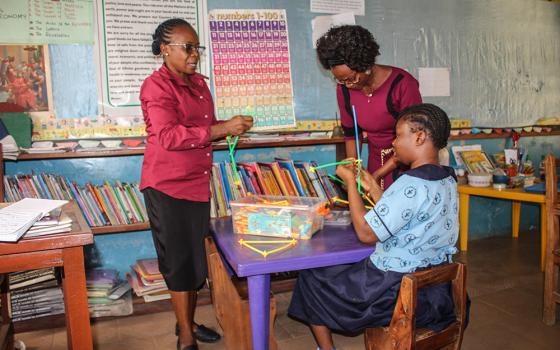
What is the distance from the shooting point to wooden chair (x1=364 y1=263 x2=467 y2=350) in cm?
132

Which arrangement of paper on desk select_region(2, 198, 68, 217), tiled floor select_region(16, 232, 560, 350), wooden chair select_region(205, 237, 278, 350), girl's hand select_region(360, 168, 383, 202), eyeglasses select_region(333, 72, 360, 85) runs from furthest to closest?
tiled floor select_region(16, 232, 560, 350)
eyeglasses select_region(333, 72, 360, 85)
wooden chair select_region(205, 237, 278, 350)
girl's hand select_region(360, 168, 383, 202)
paper on desk select_region(2, 198, 68, 217)

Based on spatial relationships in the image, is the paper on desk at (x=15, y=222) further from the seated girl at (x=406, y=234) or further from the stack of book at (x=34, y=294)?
the stack of book at (x=34, y=294)

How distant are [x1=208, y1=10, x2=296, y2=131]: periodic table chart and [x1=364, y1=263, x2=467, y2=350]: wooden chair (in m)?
2.14

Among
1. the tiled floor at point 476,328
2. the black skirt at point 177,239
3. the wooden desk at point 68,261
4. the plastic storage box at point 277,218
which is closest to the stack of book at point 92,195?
the tiled floor at point 476,328

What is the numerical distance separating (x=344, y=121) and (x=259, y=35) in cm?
123

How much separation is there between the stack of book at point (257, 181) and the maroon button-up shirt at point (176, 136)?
77 centimetres

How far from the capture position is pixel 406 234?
1.53 m

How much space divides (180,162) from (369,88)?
0.99 m

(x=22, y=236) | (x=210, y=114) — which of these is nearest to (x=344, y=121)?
(x=210, y=114)

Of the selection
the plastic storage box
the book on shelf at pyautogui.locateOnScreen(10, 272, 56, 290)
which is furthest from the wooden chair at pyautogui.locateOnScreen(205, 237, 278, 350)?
the book on shelf at pyautogui.locateOnScreen(10, 272, 56, 290)

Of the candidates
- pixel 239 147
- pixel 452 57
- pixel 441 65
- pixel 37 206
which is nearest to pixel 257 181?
pixel 239 147

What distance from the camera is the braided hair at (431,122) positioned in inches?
62.2

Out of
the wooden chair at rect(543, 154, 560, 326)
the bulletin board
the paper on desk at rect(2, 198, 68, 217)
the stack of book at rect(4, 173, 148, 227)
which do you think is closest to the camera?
the paper on desk at rect(2, 198, 68, 217)

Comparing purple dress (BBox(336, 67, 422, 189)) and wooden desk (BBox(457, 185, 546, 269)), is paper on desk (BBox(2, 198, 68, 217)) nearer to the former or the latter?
purple dress (BBox(336, 67, 422, 189))
